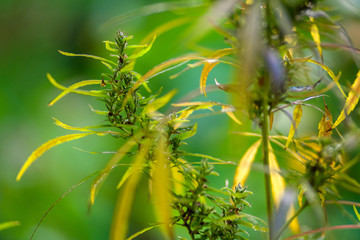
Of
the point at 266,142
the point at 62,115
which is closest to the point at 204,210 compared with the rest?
the point at 266,142

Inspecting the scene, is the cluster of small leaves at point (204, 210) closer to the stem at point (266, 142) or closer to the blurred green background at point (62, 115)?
the stem at point (266, 142)

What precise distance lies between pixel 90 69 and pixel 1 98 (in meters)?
0.33

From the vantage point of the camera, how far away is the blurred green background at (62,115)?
1.15 meters

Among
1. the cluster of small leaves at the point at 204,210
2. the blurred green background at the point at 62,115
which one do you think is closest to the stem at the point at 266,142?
the cluster of small leaves at the point at 204,210

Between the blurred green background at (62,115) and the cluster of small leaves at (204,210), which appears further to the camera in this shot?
the blurred green background at (62,115)

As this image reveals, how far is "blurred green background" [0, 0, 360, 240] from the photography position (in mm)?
1148

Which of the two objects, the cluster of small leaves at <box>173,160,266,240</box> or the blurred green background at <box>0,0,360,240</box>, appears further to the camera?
the blurred green background at <box>0,0,360,240</box>

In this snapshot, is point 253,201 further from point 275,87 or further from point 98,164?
point 275,87

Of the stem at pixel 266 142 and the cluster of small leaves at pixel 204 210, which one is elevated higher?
the stem at pixel 266 142

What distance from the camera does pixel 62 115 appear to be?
4.19 ft

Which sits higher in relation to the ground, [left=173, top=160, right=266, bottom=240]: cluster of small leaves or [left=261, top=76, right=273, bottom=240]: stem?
[left=261, top=76, right=273, bottom=240]: stem

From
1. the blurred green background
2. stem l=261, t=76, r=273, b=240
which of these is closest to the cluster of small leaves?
stem l=261, t=76, r=273, b=240

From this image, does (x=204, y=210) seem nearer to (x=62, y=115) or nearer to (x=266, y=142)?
(x=266, y=142)

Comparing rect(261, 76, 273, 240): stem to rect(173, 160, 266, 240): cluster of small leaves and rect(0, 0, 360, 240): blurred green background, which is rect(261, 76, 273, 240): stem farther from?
rect(0, 0, 360, 240): blurred green background
